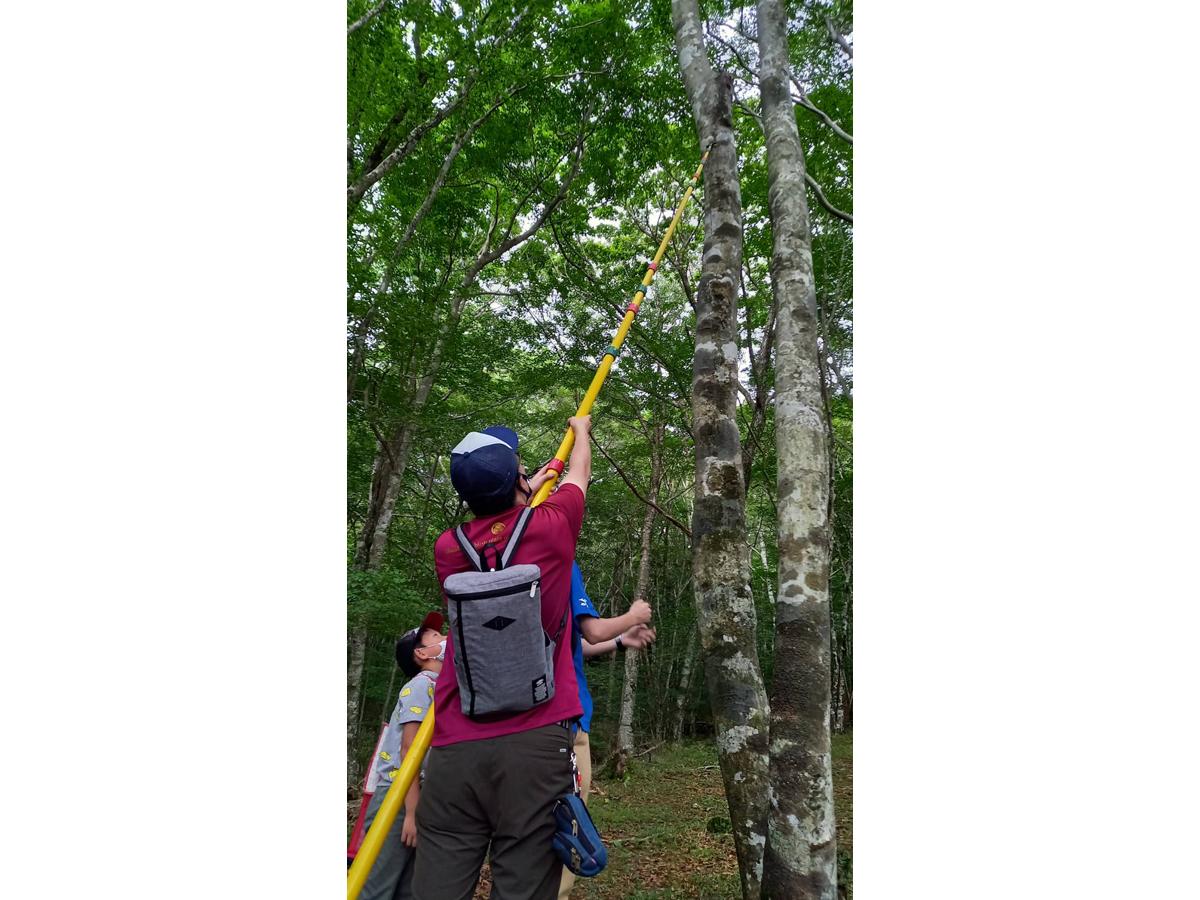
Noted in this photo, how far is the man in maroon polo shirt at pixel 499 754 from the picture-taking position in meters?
1.48

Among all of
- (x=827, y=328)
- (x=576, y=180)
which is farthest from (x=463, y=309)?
(x=827, y=328)

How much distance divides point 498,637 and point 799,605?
1.12m

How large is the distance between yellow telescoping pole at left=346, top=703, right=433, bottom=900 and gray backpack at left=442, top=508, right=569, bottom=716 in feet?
0.97

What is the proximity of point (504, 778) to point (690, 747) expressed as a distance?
43.7 feet

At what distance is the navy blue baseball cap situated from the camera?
62.5 inches

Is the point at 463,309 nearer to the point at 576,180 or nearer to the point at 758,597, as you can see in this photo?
the point at 576,180

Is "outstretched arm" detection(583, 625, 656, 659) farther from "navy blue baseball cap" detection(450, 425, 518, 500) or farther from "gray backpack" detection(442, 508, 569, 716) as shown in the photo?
"navy blue baseball cap" detection(450, 425, 518, 500)

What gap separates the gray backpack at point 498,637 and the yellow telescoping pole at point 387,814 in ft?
0.97

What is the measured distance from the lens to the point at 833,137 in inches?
271

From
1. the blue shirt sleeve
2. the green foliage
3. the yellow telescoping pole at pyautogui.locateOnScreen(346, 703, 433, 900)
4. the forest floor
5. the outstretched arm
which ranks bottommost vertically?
the forest floor

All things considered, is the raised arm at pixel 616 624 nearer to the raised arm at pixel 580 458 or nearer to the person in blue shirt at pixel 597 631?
the person in blue shirt at pixel 597 631

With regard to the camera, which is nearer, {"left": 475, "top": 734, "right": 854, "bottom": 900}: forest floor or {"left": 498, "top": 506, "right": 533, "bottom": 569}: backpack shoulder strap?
{"left": 498, "top": 506, "right": 533, "bottom": 569}: backpack shoulder strap

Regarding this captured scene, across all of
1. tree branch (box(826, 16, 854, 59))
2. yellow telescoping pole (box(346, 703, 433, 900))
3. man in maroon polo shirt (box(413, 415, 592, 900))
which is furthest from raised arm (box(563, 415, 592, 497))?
tree branch (box(826, 16, 854, 59))

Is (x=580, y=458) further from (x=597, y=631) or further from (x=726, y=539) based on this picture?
(x=726, y=539)
